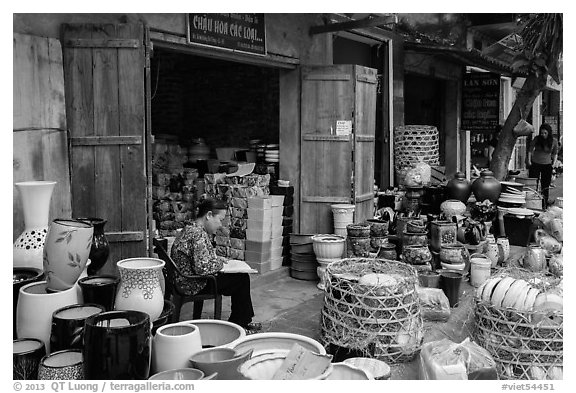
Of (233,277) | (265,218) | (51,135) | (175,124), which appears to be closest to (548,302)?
(233,277)

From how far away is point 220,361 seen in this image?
2.28 meters

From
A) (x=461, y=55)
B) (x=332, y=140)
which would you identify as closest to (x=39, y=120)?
(x=332, y=140)

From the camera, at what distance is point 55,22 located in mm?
4430

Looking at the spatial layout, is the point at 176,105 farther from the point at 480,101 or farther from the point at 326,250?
the point at 480,101

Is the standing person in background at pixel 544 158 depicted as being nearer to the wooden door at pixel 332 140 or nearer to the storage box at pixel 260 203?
the wooden door at pixel 332 140

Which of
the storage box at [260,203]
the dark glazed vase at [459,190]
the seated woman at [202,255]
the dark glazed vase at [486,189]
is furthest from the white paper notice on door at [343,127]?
the seated woman at [202,255]

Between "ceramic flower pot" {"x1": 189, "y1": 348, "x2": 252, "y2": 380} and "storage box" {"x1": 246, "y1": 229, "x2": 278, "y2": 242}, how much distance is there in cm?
391

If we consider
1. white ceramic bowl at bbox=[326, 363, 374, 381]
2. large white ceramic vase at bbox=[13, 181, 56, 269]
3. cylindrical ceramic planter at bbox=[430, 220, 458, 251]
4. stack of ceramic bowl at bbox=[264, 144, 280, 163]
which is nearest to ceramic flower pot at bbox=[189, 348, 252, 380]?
white ceramic bowl at bbox=[326, 363, 374, 381]

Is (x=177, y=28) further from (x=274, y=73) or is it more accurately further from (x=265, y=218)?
(x=274, y=73)

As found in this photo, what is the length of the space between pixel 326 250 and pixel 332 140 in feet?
4.49

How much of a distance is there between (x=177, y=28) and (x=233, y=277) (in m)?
2.37

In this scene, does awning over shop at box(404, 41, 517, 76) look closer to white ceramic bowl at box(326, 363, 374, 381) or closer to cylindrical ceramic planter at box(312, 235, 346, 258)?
cylindrical ceramic planter at box(312, 235, 346, 258)

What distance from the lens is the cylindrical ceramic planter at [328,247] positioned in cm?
616

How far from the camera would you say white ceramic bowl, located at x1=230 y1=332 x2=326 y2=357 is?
8.25ft
